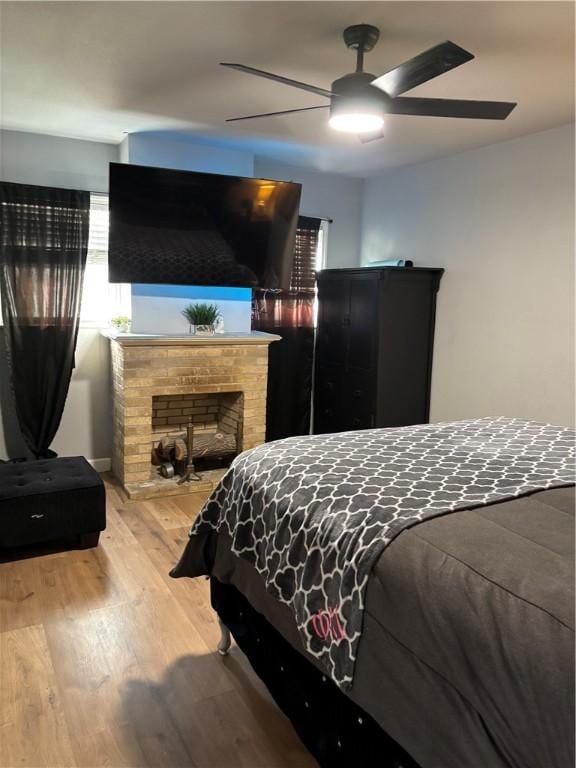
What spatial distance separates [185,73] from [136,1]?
668mm

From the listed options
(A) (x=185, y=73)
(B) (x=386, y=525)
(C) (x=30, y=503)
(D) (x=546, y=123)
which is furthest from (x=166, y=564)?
(D) (x=546, y=123)

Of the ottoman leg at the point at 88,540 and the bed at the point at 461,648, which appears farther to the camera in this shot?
the ottoman leg at the point at 88,540

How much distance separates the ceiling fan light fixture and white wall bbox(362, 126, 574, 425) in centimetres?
170

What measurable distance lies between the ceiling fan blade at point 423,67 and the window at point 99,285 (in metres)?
2.72

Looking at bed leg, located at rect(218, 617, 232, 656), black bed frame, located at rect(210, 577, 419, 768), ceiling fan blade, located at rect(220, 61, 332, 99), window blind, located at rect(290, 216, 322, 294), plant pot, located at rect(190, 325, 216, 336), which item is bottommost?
bed leg, located at rect(218, 617, 232, 656)

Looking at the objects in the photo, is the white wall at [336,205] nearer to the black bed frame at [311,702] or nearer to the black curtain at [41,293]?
the black curtain at [41,293]

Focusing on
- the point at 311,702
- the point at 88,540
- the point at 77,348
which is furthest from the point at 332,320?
the point at 311,702

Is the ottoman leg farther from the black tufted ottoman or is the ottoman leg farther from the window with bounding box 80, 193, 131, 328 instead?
the window with bounding box 80, 193, 131, 328

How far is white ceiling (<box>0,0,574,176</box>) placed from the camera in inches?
82.9

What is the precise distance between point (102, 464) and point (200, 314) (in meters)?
1.43

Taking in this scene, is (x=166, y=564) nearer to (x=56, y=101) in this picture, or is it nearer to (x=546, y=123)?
(x=56, y=101)

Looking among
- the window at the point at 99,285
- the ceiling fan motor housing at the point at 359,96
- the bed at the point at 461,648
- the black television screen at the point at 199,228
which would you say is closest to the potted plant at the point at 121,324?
the window at the point at 99,285

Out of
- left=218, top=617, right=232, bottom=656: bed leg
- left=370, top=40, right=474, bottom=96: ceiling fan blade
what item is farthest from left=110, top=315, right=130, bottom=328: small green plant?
left=370, top=40, right=474, bottom=96: ceiling fan blade

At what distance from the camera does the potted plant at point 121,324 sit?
4164mm
